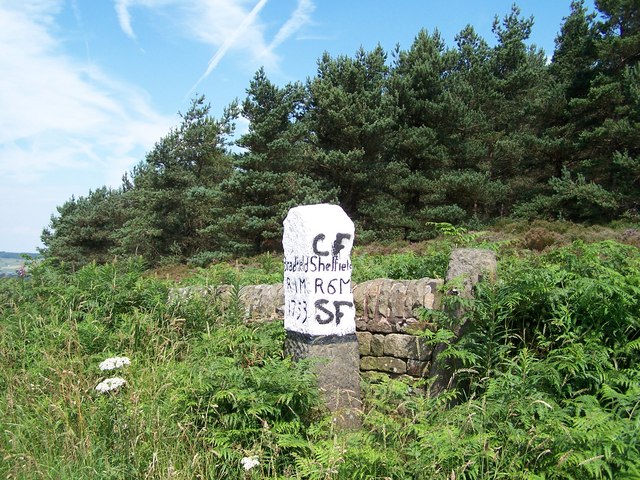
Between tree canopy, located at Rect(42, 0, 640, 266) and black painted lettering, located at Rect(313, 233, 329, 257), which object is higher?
tree canopy, located at Rect(42, 0, 640, 266)

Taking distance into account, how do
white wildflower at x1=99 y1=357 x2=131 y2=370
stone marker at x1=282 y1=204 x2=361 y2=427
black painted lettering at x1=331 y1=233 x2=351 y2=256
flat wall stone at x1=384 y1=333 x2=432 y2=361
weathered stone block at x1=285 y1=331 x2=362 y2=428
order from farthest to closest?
flat wall stone at x1=384 y1=333 x2=432 y2=361 → black painted lettering at x1=331 y1=233 x2=351 y2=256 → stone marker at x1=282 y1=204 x2=361 y2=427 → weathered stone block at x1=285 y1=331 x2=362 y2=428 → white wildflower at x1=99 y1=357 x2=131 y2=370

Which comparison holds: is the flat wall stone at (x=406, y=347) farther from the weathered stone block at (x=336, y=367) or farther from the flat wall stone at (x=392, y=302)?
the weathered stone block at (x=336, y=367)

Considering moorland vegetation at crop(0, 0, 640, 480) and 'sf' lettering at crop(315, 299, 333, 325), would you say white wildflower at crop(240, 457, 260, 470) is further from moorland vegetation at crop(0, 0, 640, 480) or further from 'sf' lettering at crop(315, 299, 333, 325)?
'sf' lettering at crop(315, 299, 333, 325)

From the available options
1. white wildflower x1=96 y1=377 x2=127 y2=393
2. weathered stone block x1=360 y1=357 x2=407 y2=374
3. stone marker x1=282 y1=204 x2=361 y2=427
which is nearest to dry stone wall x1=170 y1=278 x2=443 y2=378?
weathered stone block x1=360 y1=357 x2=407 y2=374

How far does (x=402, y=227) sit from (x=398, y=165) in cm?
275

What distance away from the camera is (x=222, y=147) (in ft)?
88.5

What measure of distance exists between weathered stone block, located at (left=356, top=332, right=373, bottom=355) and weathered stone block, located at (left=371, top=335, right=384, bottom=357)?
35mm

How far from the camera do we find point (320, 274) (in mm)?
4246

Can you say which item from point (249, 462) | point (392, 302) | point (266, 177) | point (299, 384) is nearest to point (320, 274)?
point (392, 302)

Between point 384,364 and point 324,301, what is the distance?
101 cm

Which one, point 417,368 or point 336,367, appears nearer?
point 336,367

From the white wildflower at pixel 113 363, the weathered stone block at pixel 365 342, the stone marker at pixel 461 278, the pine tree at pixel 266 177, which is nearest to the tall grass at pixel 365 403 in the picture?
the stone marker at pixel 461 278

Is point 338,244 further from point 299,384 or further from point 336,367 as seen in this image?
point 299,384

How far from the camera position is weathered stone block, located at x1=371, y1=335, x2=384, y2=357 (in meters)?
4.74
